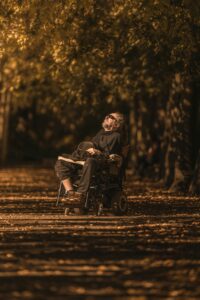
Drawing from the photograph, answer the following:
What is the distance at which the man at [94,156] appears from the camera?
61.0ft

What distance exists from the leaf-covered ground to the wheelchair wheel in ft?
0.78

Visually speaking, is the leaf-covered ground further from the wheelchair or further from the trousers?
the trousers

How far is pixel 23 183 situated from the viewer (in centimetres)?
3322

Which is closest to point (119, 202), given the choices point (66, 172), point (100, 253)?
point (66, 172)

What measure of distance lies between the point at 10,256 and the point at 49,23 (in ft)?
40.5

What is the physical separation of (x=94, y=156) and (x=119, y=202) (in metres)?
0.85

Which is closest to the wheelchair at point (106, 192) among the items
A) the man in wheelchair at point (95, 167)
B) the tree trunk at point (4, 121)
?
the man in wheelchair at point (95, 167)

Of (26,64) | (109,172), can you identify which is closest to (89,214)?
(109,172)

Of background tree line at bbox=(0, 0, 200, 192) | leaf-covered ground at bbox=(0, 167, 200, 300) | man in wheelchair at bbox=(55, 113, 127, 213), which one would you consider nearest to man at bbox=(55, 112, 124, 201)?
man in wheelchair at bbox=(55, 113, 127, 213)

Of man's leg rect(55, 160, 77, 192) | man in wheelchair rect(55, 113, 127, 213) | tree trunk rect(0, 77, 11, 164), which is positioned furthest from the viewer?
tree trunk rect(0, 77, 11, 164)

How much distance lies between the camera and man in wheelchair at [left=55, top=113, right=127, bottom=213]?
1858 cm

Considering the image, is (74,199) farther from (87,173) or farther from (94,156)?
(94,156)

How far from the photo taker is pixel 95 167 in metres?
18.6

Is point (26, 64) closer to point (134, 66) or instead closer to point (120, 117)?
point (134, 66)
